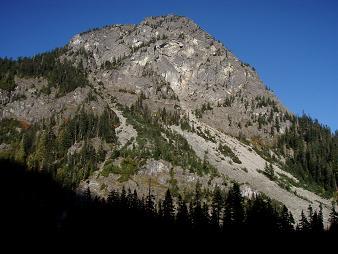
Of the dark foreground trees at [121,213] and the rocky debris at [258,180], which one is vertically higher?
the rocky debris at [258,180]

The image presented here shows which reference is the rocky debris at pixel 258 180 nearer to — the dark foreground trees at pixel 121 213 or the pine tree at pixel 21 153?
the dark foreground trees at pixel 121 213

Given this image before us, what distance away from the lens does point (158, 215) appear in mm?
98188

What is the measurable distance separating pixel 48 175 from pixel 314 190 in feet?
323

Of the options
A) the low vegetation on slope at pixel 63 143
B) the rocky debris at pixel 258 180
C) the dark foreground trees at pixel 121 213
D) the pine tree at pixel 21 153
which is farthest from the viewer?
the pine tree at pixel 21 153

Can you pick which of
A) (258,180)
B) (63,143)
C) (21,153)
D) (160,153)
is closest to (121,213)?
(160,153)

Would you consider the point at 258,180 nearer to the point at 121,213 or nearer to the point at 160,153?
the point at 160,153

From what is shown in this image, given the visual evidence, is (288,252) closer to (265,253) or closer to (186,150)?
(265,253)

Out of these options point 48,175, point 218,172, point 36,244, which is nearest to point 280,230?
point 36,244

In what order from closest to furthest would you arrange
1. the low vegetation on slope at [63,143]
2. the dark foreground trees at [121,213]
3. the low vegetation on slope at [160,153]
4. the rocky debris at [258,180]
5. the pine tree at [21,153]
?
the dark foreground trees at [121,213]
the rocky debris at [258,180]
the low vegetation on slope at [63,143]
the low vegetation on slope at [160,153]
the pine tree at [21,153]

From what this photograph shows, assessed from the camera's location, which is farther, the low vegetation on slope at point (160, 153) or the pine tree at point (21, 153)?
the pine tree at point (21, 153)

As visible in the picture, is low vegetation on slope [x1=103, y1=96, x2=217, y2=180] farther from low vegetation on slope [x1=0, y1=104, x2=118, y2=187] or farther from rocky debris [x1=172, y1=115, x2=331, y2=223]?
low vegetation on slope [x1=0, y1=104, x2=118, y2=187]

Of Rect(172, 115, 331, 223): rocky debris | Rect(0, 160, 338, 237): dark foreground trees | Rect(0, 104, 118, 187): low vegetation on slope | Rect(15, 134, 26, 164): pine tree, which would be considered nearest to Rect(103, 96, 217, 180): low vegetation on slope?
Rect(172, 115, 331, 223): rocky debris

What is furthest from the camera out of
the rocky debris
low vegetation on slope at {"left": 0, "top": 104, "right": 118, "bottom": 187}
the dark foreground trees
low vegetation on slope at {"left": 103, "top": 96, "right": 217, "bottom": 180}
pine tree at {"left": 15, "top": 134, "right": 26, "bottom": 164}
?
pine tree at {"left": 15, "top": 134, "right": 26, "bottom": 164}

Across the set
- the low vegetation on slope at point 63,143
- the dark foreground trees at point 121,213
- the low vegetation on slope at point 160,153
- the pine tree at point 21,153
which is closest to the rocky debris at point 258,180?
the low vegetation on slope at point 160,153
